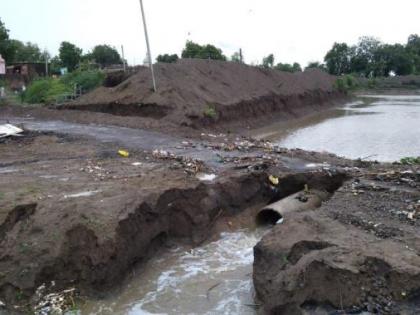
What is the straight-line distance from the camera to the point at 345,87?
56906mm

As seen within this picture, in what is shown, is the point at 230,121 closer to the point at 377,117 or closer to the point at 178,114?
the point at 178,114

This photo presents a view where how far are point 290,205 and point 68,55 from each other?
5080 centimetres

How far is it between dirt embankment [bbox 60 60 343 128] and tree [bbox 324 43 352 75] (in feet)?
167

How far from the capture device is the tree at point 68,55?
55938mm

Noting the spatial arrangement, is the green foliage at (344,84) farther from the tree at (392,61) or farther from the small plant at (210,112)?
the small plant at (210,112)

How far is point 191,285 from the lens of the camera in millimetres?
7570

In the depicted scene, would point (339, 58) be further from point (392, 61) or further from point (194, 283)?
point (194, 283)

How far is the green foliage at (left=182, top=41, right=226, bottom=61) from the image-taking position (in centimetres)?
5231

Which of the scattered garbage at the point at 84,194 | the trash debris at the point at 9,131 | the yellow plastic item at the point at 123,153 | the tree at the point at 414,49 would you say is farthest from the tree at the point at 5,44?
the tree at the point at 414,49

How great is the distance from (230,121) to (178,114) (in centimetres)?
513

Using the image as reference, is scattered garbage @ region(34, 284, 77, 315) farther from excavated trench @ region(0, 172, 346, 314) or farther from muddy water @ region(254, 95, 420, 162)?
muddy water @ region(254, 95, 420, 162)

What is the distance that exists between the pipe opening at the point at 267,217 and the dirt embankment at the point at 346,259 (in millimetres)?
1882

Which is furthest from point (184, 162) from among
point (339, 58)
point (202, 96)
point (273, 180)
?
point (339, 58)

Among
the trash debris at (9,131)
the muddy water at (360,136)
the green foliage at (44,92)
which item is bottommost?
the muddy water at (360,136)
